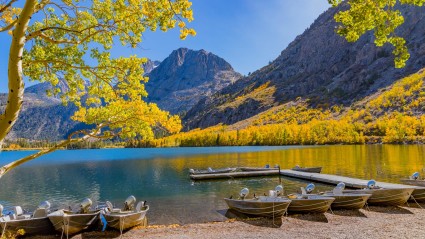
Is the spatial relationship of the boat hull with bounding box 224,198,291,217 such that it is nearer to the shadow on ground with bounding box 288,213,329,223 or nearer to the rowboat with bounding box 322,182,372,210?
the shadow on ground with bounding box 288,213,329,223

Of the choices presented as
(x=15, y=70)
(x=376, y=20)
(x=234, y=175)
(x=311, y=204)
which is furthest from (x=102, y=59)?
(x=234, y=175)

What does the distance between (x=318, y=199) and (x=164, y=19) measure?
17.9 meters

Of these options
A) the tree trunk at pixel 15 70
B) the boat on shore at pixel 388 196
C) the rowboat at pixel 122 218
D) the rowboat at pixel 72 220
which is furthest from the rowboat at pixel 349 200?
the tree trunk at pixel 15 70

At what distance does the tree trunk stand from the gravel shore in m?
14.3

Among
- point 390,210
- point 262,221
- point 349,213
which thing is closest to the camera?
point 262,221

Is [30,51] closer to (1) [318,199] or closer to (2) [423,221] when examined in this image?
(1) [318,199]

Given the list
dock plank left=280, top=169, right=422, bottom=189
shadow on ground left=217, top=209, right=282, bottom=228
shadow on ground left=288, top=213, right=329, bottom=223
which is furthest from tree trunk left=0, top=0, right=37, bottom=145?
dock plank left=280, top=169, right=422, bottom=189

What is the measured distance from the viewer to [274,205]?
22.0m

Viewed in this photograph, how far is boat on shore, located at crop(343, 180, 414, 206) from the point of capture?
77.7 ft

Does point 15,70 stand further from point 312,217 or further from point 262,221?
point 312,217

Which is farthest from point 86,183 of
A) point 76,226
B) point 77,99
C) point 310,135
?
point 310,135

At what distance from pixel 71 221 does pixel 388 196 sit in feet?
74.3

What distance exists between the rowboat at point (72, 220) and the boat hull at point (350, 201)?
1723 centimetres

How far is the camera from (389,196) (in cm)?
2402
